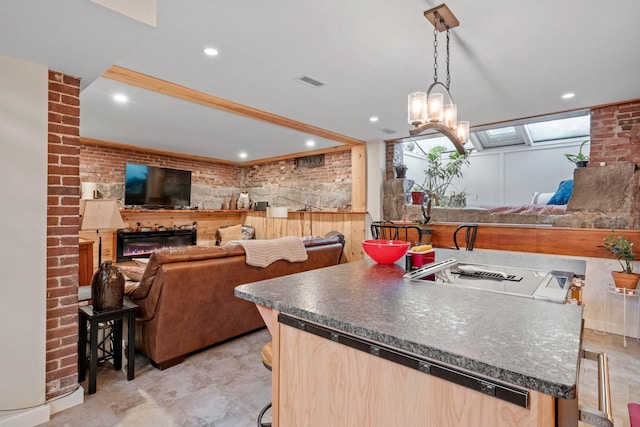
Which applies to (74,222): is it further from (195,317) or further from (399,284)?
(399,284)

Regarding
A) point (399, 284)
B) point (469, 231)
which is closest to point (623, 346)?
point (469, 231)

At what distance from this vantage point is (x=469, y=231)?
3.94 m

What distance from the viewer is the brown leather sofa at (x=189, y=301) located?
2.43 meters

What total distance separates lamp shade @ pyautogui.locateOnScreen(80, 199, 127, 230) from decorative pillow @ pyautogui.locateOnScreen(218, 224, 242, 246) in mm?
4311

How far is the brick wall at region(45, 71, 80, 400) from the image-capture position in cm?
200

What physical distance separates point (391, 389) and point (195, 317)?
83.4 inches

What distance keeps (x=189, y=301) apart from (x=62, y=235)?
95cm

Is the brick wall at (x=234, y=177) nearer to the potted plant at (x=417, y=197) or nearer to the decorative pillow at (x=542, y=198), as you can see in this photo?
the potted plant at (x=417, y=197)

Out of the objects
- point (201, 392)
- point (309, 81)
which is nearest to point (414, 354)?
point (201, 392)

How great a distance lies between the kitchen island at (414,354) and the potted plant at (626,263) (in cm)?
287

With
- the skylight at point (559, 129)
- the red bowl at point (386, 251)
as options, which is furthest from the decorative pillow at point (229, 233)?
the skylight at point (559, 129)

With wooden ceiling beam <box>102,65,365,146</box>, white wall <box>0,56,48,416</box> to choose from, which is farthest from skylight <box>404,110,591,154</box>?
white wall <box>0,56,48,416</box>

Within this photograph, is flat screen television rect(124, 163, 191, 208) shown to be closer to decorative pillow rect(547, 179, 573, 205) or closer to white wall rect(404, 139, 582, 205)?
white wall rect(404, 139, 582, 205)

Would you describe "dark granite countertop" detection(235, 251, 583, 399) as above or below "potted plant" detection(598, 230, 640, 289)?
above
